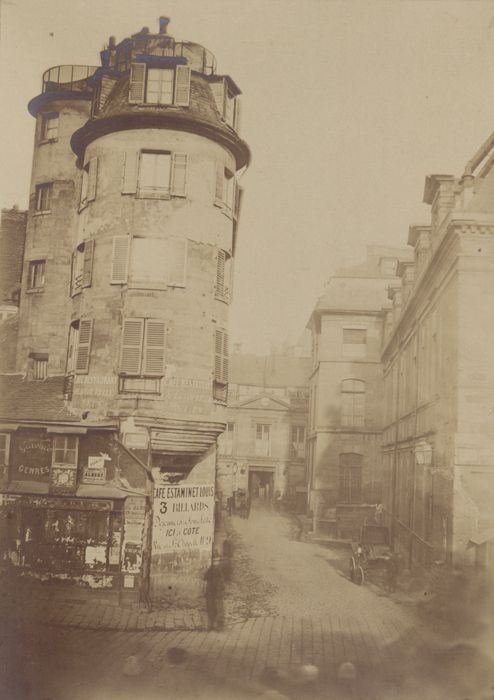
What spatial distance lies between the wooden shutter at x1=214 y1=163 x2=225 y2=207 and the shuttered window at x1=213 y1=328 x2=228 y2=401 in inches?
117

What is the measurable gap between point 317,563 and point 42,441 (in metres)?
9.12

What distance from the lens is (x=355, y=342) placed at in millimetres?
31594

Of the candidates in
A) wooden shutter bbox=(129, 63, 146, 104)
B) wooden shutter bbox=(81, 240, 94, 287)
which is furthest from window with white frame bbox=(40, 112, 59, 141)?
wooden shutter bbox=(81, 240, 94, 287)

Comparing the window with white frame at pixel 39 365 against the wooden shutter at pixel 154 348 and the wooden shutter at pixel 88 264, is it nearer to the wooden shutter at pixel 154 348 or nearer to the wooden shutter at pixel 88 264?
the wooden shutter at pixel 88 264

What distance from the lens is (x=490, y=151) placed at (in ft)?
37.2

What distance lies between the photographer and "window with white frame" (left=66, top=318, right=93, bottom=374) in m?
14.2

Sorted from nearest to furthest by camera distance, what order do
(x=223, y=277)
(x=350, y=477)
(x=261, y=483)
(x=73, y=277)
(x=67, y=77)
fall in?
1. (x=67, y=77)
2. (x=223, y=277)
3. (x=73, y=277)
4. (x=350, y=477)
5. (x=261, y=483)

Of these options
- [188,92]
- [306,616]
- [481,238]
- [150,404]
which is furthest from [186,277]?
[306,616]

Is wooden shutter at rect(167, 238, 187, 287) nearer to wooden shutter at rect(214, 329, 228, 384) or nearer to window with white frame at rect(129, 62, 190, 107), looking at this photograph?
wooden shutter at rect(214, 329, 228, 384)

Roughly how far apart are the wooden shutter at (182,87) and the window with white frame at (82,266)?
371 centimetres

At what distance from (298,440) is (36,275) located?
29.9 m

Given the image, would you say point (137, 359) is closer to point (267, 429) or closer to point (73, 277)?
point (73, 277)

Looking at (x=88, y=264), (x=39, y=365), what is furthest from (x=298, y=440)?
(x=88, y=264)

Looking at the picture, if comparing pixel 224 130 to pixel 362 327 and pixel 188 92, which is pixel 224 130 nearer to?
pixel 188 92
